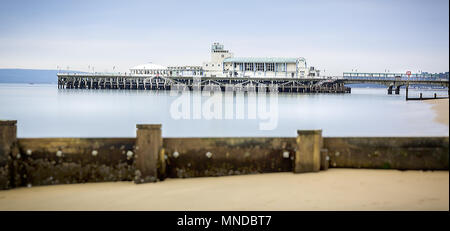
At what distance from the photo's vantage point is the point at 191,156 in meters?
7.77

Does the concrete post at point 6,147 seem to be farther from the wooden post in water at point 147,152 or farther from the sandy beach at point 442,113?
the sandy beach at point 442,113

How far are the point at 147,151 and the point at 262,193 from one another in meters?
1.97

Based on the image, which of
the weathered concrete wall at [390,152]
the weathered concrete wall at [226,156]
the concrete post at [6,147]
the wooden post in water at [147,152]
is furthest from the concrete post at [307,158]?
the concrete post at [6,147]

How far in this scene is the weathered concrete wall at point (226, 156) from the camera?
7.75 metres

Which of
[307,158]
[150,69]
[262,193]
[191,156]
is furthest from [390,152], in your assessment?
[150,69]

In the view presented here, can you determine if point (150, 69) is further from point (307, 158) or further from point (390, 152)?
point (390, 152)

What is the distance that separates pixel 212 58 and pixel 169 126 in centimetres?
8108

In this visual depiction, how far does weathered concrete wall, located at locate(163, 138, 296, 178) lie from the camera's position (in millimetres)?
7746

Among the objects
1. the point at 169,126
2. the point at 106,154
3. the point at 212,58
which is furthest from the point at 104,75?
the point at 106,154

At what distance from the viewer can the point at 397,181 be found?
719 centimetres

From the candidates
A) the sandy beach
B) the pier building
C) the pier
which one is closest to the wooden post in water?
the sandy beach

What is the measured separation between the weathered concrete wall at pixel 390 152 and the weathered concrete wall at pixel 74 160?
3490mm
